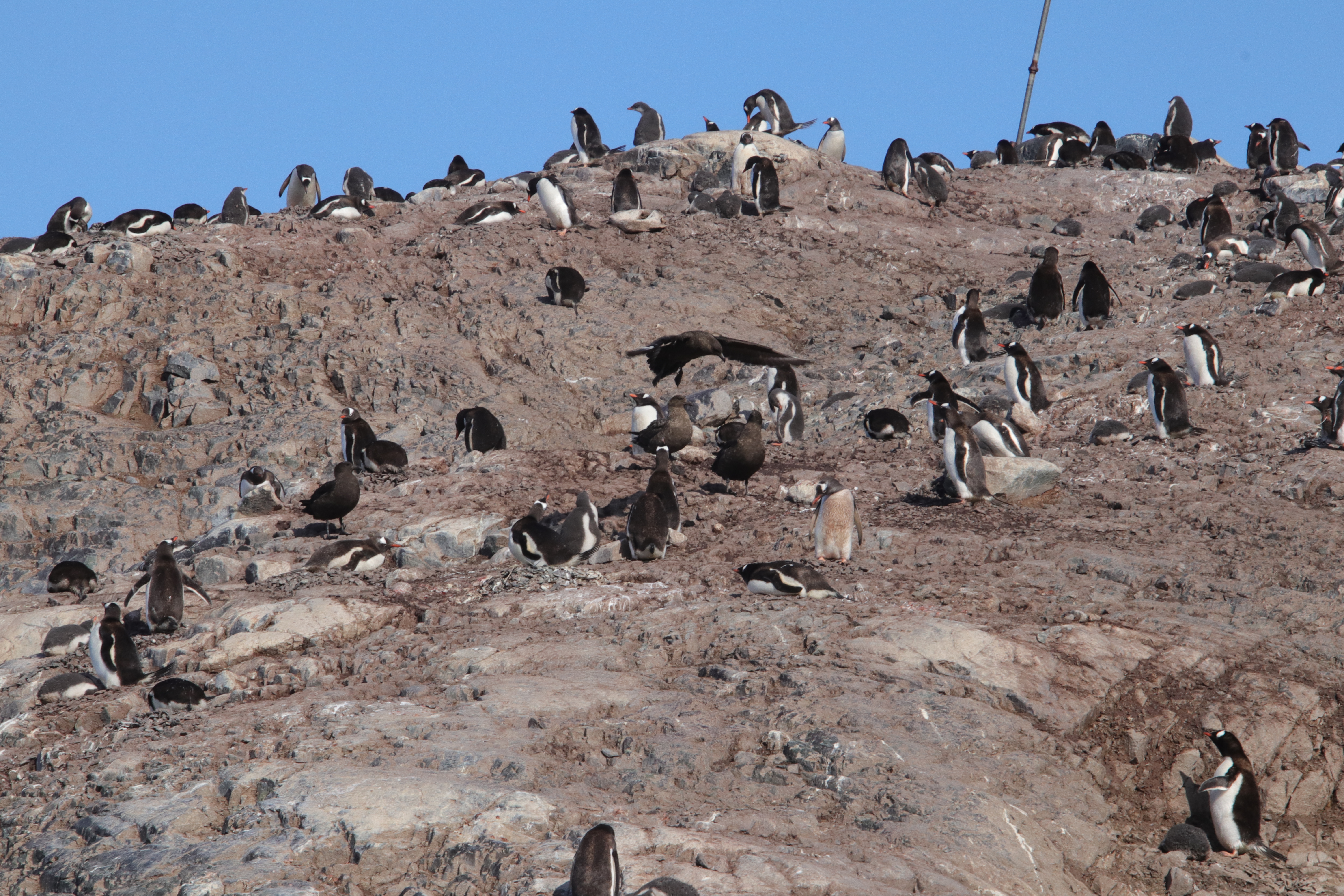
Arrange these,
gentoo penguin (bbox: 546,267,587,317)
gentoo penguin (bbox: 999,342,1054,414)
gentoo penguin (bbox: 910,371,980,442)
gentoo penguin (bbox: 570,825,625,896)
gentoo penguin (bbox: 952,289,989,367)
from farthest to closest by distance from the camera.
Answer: gentoo penguin (bbox: 546,267,587,317), gentoo penguin (bbox: 952,289,989,367), gentoo penguin (bbox: 999,342,1054,414), gentoo penguin (bbox: 910,371,980,442), gentoo penguin (bbox: 570,825,625,896)

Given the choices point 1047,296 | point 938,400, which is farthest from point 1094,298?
point 938,400

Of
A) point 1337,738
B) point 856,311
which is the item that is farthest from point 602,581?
point 856,311

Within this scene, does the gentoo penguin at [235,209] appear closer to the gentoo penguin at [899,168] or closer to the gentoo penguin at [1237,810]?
the gentoo penguin at [899,168]

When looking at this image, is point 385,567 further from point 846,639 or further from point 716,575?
point 846,639

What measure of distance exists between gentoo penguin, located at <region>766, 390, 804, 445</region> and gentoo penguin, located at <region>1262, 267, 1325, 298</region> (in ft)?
21.5

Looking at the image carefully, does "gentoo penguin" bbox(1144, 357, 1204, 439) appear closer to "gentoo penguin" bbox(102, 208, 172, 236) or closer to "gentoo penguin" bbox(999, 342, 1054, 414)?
"gentoo penguin" bbox(999, 342, 1054, 414)

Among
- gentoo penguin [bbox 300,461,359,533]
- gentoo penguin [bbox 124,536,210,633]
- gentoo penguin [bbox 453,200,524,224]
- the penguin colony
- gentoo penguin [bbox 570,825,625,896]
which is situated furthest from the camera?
gentoo penguin [bbox 453,200,524,224]

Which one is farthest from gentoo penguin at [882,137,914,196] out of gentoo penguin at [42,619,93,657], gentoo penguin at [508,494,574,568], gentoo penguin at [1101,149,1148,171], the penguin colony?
gentoo penguin at [42,619,93,657]

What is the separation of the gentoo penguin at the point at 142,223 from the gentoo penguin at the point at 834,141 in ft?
44.7

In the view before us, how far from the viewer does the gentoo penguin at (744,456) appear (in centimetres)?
1136

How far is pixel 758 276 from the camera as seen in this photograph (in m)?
19.6

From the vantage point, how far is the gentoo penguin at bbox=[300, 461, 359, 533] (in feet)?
35.9

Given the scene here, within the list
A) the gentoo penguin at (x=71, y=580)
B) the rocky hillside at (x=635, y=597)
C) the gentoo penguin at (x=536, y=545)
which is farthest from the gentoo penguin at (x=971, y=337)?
the gentoo penguin at (x=71, y=580)

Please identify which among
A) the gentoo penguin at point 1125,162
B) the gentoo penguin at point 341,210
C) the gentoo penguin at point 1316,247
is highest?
the gentoo penguin at point 1125,162
